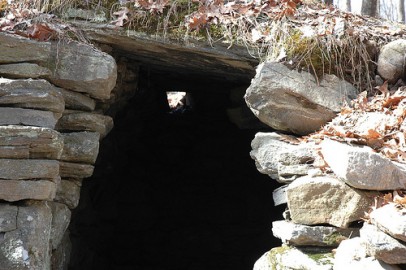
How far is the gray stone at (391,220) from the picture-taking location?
3.49 m

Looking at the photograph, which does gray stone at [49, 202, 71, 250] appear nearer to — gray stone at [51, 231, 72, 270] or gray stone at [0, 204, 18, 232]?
gray stone at [51, 231, 72, 270]

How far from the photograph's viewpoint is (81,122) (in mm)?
5156

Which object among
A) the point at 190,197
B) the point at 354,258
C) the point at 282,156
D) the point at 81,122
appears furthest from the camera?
the point at 190,197

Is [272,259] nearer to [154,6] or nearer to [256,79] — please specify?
[256,79]

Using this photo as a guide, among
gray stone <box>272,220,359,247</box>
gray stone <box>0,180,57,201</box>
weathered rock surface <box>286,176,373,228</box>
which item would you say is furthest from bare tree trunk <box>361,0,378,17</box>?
gray stone <box>0,180,57,201</box>

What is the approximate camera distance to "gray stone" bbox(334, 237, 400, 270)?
3.63m

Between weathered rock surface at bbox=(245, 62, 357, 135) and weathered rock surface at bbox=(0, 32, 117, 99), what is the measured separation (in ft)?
4.38

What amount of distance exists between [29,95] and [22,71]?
12.3 inches

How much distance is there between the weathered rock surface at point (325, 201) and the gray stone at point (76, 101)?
6.76 ft

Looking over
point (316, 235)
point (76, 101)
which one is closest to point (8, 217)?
point (76, 101)

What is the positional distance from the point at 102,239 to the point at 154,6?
13.9ft

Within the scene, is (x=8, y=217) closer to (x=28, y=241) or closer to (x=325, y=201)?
(x=28, y=241)

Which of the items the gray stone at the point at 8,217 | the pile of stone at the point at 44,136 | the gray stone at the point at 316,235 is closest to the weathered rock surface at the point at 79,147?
the pile of stone at the point at 44,136

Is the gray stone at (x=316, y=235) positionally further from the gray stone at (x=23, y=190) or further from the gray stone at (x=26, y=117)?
the gray stone at (x=26, y=117)
